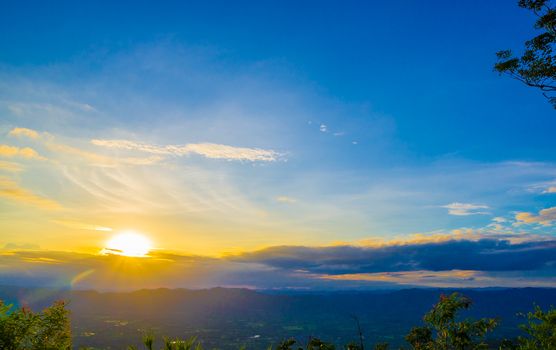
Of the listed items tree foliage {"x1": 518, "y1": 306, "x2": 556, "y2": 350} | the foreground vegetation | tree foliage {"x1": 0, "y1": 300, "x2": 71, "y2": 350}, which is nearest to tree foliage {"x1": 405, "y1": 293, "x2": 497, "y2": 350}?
the foreground vegetation

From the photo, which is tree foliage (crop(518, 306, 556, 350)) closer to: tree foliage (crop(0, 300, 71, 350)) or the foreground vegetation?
the foreground vegetation

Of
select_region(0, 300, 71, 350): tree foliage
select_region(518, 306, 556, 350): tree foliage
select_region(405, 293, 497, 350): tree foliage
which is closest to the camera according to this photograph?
select_region(0, 300, 71, 350): tree foliage

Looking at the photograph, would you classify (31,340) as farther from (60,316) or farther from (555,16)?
(555,16)

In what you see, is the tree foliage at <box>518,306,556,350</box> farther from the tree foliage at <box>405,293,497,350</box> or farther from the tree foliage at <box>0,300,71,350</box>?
the tree foliage at <box>0,300,71,350</box>

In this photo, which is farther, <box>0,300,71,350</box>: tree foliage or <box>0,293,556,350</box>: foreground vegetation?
<box>0,293,556,350</box>: foreground vegetation

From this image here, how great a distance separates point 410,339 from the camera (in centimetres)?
6206

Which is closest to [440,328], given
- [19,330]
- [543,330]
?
[543,330]

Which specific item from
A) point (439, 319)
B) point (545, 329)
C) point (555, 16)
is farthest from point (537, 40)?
point (439, 319)

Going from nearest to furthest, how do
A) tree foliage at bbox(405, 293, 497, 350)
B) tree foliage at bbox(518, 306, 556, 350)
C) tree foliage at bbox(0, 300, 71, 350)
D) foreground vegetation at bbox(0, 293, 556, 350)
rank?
tree foliage at bbox(0, 300, 71, 350), foreground vegetation at bbox(0, 293, 556, 350), tree foliage at bbox(518, 306, 556, 350), tree foliage at bbox(405, 293, 497, 350)

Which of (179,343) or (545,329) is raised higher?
(179,343)

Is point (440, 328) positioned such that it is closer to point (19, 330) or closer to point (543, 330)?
point (543, 330)

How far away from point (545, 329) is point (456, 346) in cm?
761

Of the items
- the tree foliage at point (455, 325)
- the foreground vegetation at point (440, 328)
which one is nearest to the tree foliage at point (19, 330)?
the foreground vegetation at point (440, 328)

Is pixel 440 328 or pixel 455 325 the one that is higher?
pixel 455 325
